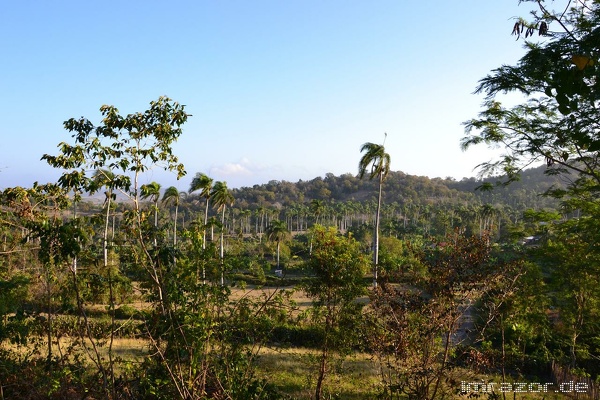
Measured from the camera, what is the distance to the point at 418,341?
6.98 metres

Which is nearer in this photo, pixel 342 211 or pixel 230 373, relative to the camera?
pixel 230 373

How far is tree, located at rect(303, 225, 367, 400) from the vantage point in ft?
30.5

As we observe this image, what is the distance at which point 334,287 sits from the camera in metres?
9.59

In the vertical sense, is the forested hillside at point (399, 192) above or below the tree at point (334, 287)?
above

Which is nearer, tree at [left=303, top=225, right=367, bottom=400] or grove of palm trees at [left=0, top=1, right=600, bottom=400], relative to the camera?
grove of palm trees at [left=0, top=1, right=600, bottom=400]

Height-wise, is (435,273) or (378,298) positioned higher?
(435,273)

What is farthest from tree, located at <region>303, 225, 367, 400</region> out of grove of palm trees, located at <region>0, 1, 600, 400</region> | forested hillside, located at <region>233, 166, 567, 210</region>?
forested hillside, located at <region>233, 166, 567, 210</region>

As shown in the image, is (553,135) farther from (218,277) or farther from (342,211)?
(342,211)

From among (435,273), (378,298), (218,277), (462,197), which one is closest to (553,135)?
(435,273)

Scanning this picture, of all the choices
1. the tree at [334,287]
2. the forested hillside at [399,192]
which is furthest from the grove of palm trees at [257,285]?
the forested hillside at [399,192]

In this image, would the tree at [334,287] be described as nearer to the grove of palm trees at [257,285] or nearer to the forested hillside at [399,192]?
the grove of palm trees at [257,285]

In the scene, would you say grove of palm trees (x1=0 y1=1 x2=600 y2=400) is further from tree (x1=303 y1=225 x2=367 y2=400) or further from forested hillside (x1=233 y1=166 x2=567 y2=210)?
forested hillside (x1=233 y1=166 x2=567 y2=210)

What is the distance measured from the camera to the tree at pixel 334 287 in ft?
30.5

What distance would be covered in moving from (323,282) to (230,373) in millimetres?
4750
